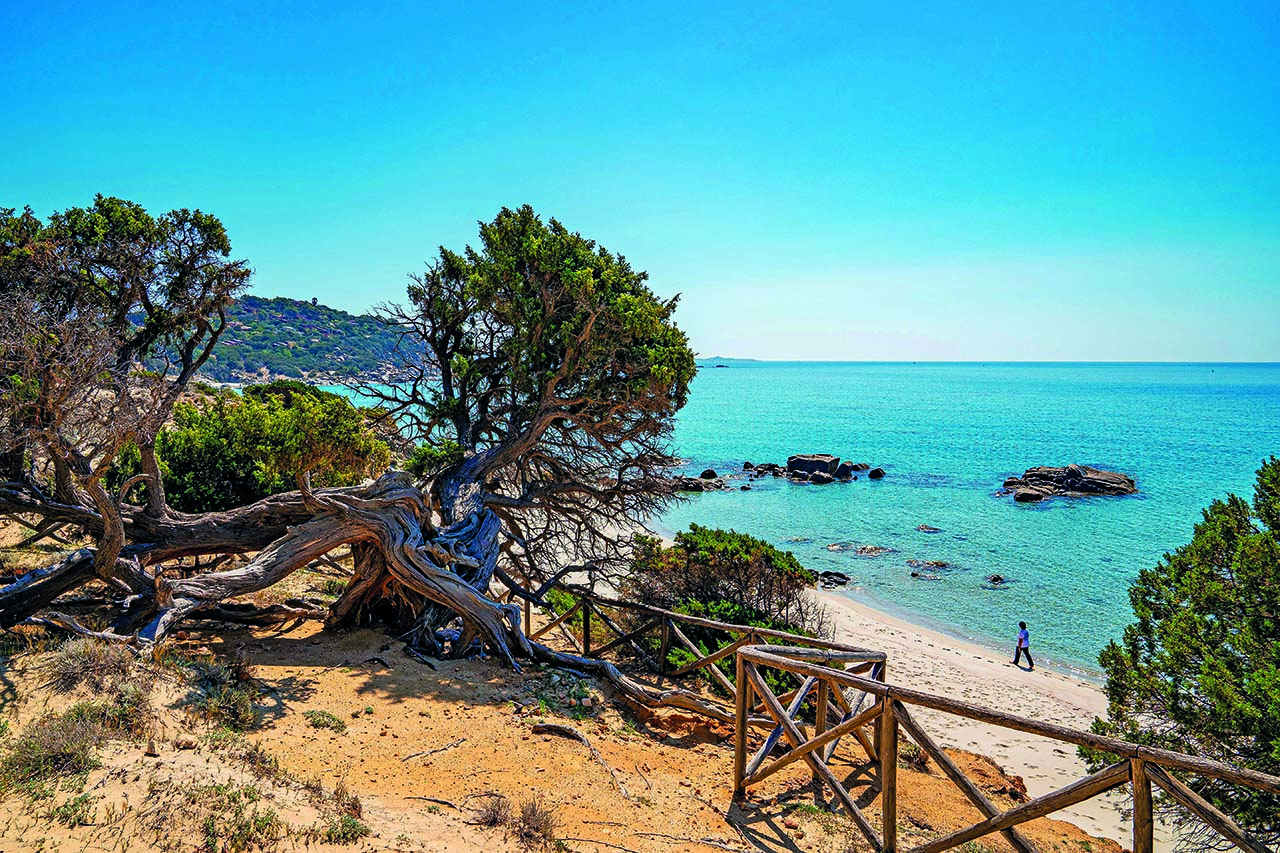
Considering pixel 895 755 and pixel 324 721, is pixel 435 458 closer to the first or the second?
pixel 324 721

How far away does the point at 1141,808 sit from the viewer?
14.9ft

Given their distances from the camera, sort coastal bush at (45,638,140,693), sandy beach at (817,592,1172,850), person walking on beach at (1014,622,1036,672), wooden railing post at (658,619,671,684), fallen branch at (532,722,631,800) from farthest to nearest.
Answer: person walking on beach at (1014,622,1036,672) < wooden railing post at (658,619,671,684) < sandy beach at (817,592,1172,850) < fallen branch at (532,722,631,800) < coastal bush at (45,638,140,693)

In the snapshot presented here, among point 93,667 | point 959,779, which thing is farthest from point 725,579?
point 93,667

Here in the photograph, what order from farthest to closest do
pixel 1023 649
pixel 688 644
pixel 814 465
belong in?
pixel 814 465 < pixel 1023 649 < pixel 688 644

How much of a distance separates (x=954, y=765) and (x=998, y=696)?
13492mm

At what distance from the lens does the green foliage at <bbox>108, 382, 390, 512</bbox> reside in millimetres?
15383

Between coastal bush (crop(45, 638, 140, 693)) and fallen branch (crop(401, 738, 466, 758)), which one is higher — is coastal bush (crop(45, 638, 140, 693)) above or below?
above

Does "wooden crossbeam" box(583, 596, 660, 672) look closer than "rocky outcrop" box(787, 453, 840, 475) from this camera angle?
Yes

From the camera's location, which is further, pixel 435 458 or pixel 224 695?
pixel 435 458

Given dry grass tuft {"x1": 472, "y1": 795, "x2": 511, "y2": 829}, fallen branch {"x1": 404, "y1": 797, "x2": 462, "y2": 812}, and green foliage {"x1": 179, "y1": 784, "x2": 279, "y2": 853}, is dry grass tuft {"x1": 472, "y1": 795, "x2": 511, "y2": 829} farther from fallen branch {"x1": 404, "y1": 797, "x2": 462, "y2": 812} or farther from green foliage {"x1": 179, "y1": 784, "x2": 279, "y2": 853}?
green foliage {"x1": 179, "y1": 784, "x2": 279, "y2": 853}

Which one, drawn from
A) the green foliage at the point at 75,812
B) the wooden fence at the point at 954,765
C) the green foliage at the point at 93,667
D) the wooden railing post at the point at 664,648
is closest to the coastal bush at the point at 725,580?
the wooden railing post at the point at 664,648

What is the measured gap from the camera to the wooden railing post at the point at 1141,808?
4.50m

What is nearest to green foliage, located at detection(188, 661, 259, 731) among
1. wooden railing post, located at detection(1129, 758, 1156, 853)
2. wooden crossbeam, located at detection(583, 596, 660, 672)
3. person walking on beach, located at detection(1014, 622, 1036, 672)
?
wooden crossbeam, located at detection(583, 596, 660, 672)

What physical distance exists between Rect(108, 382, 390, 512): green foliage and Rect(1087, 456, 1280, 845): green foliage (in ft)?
49.3
